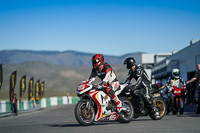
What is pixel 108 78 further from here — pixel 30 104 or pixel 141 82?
pixel 30 104

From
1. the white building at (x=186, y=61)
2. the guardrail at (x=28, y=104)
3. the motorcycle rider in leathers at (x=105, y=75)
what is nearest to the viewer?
the motorcycle rider in leathers at (x=105, y=75)

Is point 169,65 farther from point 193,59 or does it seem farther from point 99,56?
point 99,56

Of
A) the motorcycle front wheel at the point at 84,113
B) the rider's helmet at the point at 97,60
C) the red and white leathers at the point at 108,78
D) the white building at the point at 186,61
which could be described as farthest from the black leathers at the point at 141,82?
the white building at the point at 186,61

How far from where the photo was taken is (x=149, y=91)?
11.4 metres

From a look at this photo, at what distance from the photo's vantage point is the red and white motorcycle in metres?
9.53

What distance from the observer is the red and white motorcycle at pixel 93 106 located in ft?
31.3

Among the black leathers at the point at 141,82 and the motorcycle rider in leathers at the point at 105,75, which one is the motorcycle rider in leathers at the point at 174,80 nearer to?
Answer: the black leathers at the point at 141,82

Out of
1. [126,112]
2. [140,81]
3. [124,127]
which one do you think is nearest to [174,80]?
[140,81]

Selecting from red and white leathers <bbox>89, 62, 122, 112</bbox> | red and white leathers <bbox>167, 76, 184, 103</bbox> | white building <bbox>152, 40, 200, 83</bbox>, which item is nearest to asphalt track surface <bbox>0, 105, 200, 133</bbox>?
red and white leathers <bbox>89, 62, 122, 112</bbox>

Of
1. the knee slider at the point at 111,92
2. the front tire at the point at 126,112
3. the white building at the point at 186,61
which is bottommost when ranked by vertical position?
the front tire at the point at 126,112

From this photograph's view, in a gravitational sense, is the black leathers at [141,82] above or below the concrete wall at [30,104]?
above

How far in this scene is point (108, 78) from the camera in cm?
1006

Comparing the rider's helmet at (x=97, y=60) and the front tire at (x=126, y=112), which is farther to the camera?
the front tire at (x=126, y=112)

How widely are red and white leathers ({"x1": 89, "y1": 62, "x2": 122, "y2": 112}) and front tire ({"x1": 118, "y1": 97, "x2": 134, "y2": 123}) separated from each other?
0.31 metres
